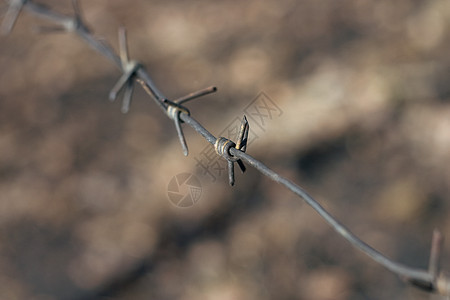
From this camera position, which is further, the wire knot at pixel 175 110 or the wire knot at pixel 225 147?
the wire knot at pixel 175 110

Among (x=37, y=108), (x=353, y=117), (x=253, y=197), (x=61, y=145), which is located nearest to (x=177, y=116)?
(x=253, y=197)

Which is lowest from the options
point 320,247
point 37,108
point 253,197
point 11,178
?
point 320,247

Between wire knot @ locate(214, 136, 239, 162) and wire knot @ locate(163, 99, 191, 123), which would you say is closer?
wire knot @ locate(214, 136, 239, 162)

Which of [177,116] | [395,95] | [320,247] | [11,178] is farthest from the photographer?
[11,178]

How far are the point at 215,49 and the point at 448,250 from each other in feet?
6.64

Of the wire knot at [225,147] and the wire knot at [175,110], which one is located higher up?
the wire knot at [175,110]

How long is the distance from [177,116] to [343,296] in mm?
1963

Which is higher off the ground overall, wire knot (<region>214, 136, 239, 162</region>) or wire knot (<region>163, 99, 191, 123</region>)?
wire knot (<region>163, 99, 191, 123</region>)

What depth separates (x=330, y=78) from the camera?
302 cm

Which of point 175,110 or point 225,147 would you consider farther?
point 175,110

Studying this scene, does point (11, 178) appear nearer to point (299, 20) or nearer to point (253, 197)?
point (253, 197)

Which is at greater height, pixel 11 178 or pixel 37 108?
pixel 37 108

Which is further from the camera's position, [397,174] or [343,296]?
[397,174]

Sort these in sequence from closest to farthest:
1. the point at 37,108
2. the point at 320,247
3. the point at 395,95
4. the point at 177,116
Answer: the point at 177,116
the point at 320,247
the point at 395,95
the point at 37,108
